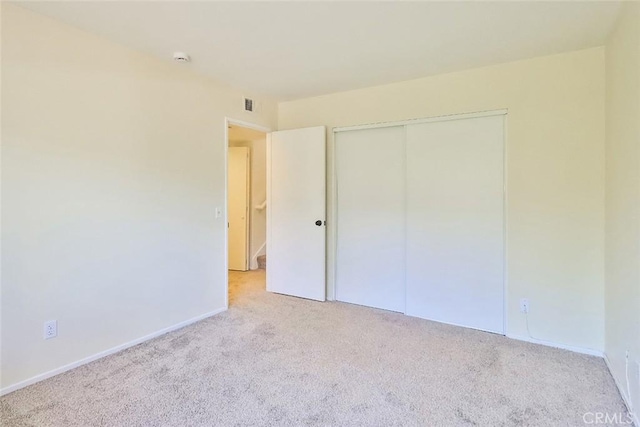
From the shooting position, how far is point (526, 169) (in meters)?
2.70

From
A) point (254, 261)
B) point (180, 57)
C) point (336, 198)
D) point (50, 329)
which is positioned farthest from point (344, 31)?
point (254, 261)

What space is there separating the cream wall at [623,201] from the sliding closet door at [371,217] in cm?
160

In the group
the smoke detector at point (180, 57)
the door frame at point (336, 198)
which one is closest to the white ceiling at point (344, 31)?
the smoke detector at point (180, 57)

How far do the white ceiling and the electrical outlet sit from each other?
77.6 inches

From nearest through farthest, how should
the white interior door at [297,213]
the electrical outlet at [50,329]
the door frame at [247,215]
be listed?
the electrical outlet at [50,329] → the white interior door at [297,213] → the door frame at [247,215]

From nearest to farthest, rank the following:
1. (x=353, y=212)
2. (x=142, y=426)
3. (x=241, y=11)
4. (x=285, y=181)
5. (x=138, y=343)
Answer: (x=142, y=426)
(x=241, y=11)
(x=138, y=343)
(x=353, y=212)
(x=285, y=181)

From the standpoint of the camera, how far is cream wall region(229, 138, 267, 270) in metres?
5.31

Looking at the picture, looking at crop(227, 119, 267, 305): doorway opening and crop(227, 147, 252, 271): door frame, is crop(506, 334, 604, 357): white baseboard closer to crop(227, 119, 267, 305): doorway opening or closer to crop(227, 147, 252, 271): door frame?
crop(227, 119, 267, 305): doorway opening

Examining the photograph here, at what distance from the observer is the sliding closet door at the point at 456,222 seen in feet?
9.47

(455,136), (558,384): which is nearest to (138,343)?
(558,384)

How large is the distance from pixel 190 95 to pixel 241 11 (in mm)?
1218

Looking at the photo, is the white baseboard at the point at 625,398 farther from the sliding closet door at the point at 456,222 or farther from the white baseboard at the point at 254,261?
A: the white baseboard at the point at 254,261

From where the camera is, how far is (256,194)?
17.6 feet

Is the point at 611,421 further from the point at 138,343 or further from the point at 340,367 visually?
the point at 138,343
